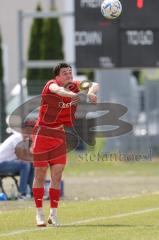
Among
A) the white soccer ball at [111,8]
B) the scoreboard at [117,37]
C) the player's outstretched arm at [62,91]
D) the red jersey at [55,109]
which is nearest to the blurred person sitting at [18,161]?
the white soccer ball at [111,8]

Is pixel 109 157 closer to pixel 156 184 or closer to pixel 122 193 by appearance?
pixel 156 184

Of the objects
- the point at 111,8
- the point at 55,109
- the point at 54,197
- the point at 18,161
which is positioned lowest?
the point at 18,161

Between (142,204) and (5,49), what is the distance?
3454cm

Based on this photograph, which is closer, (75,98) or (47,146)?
(75,98)

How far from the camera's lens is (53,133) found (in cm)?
1359

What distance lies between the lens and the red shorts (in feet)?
44.1

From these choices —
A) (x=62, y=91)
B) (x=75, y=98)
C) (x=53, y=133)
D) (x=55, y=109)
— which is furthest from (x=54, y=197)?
(x=62, y=91)

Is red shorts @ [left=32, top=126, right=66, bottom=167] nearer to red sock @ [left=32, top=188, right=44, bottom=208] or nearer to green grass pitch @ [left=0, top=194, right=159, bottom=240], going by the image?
red sock @ [left=32, top=188, right=44, bottom=208]

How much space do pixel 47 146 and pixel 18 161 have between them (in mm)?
6175

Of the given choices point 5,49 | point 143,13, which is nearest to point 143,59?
point 143,13

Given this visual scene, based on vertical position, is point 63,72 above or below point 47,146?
above

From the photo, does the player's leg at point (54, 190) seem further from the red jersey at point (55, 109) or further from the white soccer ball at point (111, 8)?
the white soccer ball at point (111, 8)

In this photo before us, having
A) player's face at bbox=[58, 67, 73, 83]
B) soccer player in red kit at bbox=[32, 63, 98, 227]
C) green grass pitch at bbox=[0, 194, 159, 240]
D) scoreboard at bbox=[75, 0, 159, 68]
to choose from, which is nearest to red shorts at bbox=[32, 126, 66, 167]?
soccer player in red kit at bbox=[32, 63, 98, 227]

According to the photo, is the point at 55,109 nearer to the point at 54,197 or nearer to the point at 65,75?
the point at 65,75
